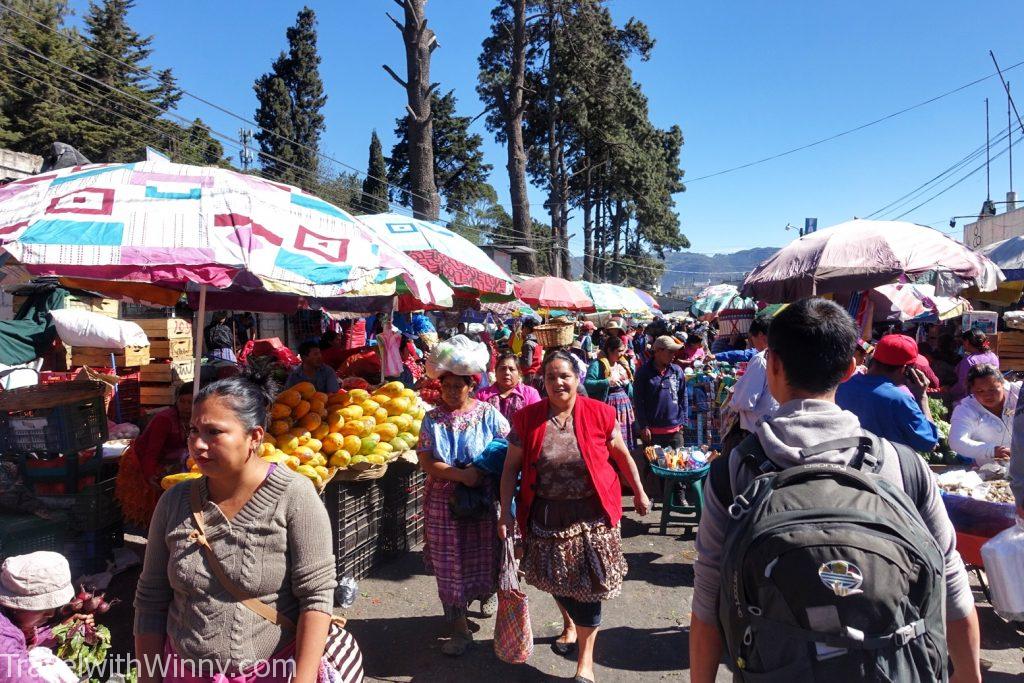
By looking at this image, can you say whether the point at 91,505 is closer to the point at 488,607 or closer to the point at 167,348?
the point at 488,607

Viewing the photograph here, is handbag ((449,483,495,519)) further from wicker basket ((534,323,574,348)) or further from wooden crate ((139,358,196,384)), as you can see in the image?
wicker basket ((534,323,574,348))

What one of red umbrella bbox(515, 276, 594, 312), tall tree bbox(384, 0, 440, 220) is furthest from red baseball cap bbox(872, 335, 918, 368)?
tall tree bbox(384, 0, 440, 220)

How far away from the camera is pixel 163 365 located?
8.73 m

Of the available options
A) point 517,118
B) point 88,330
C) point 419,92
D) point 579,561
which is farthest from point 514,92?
point 579,561

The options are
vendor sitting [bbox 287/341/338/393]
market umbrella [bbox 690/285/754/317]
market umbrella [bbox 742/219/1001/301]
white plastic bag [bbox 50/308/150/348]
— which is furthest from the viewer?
market umbrella [bbox 690/285/754/317]

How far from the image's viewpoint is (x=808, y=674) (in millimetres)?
1271

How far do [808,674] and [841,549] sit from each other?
0.89ft

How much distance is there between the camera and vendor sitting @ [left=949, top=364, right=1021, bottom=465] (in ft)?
15.3

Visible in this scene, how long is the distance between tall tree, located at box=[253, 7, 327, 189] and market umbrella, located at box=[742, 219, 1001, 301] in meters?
34.9

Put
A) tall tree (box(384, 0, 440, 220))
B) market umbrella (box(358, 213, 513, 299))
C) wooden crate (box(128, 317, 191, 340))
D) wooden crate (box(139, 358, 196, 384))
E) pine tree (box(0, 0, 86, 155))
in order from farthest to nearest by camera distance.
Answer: pine tree (box(0, 0, 86, 155)), tall tree (box(384, 0, 440, 220)), wooden crate (box(128, 317, 191, 340)), wooden crate (box(139, 358, 196, 384)), market umbrella (box(358, 213, 513, 299))

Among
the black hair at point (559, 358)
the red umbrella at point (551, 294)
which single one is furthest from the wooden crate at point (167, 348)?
the black hair at point (559, 358)

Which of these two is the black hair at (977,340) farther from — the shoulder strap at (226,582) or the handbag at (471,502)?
the shoulder strap at (226,582)

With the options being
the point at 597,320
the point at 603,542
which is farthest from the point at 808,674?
the point at 597,320

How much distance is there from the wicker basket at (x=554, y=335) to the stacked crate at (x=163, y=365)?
5.52m
